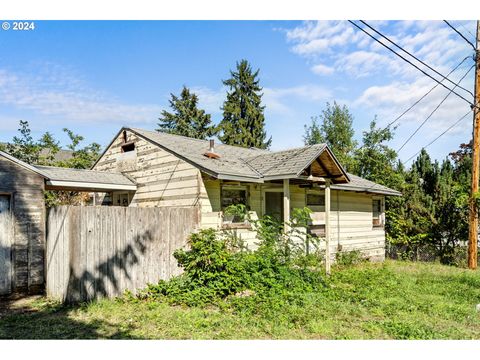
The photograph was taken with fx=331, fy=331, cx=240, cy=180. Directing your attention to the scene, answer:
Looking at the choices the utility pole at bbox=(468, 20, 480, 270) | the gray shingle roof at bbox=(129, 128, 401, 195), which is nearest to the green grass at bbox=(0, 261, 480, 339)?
the gray shingle roof at bbox=(129, 128, 401, 195)

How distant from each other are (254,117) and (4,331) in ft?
105

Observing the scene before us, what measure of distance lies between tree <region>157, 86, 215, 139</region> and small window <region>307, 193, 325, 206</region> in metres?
22.9

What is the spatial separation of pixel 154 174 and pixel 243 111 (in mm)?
26545

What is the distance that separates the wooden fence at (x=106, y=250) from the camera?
6.64 meters

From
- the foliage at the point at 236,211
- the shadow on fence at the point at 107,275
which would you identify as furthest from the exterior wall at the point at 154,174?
the shadow on fence at the point at 107,275

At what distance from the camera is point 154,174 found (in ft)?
34.7

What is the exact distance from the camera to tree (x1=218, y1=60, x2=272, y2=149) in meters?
34.6

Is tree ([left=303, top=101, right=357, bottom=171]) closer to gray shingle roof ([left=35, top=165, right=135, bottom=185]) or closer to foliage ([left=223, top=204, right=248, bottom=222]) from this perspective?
foliage ([left=223, top=204, right=248, bottom=222])

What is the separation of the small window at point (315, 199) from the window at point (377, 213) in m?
4.57

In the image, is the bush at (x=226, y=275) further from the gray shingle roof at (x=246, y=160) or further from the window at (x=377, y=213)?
the window at (x=377, y=213)

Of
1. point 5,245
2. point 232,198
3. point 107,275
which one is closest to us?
point 107,275

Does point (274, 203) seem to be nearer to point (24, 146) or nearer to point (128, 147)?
point (128, 147)

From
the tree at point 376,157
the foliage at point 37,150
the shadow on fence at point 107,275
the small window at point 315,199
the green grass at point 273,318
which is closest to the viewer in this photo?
the green grass at point 273,318

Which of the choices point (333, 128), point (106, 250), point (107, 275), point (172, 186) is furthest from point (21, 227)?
point (333, 128)
